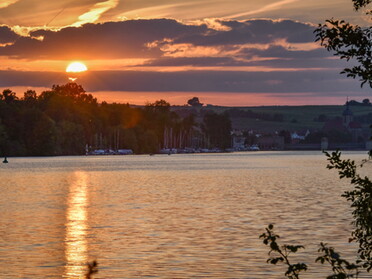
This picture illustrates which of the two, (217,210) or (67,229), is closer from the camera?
(67,229)

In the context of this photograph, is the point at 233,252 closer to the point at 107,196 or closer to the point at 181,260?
the point at 181,260

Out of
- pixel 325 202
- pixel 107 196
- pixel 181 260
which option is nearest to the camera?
pixel 181 260

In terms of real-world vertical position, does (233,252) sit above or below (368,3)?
below

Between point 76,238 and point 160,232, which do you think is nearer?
point 76,238

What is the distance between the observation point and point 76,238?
137 feet

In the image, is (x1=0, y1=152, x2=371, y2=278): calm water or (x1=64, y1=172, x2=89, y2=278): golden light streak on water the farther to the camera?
(x1=64, y1=172, x2=89, y2=278): golden light streak on water

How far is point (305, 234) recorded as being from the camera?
4247 centimetres

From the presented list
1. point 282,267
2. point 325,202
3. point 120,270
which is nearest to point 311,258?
point 282,267

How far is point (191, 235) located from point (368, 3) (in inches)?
1001

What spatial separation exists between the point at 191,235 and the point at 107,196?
3685 cm

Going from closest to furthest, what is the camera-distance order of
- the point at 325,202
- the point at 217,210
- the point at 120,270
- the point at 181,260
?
the point at 120,270 → the point at 181,260 → the point at 217,210 → the point at 325,202

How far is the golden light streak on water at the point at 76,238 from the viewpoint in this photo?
104 feet

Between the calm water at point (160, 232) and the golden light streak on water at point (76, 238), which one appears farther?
the golden light streak on water at point (76, 238)

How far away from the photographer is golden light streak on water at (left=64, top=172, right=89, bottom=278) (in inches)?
1253
